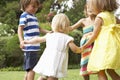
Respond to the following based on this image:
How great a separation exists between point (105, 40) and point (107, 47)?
3.8 inches

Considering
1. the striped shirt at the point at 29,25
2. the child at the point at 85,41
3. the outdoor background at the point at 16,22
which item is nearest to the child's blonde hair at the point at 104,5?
the child at the point at 85,41

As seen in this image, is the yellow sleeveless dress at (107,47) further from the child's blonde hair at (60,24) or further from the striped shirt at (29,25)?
the striped shirt at (29,25)

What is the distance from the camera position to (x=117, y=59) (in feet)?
17.4

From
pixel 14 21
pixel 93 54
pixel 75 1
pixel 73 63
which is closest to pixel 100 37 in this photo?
pixel 93 54

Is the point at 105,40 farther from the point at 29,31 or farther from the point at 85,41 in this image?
the point at 29,31

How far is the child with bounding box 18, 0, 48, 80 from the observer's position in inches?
241

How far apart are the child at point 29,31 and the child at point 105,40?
1015 mm

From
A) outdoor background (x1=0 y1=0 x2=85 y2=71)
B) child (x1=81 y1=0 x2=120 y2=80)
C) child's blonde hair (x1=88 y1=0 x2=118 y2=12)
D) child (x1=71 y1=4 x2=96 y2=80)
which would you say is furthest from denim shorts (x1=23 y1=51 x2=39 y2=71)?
outdoor background (x1=0 y1=0 x2=85 y2=71)

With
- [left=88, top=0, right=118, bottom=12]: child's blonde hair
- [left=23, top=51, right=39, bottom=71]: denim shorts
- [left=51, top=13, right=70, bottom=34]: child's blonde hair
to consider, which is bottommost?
[left=23, top=51, right=39, bottom=71]: denim shorts

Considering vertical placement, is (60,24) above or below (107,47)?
above

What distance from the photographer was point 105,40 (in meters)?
5.34

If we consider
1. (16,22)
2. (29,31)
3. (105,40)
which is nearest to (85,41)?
(29,31)

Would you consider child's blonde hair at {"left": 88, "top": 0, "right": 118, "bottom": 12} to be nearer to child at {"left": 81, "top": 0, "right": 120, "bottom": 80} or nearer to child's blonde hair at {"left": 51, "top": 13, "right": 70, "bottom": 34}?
child at {"left": 81, "top": 0, "right": 120, "bottom": 80}

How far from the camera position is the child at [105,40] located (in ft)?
17.3
